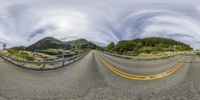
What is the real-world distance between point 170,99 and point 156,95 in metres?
0.68

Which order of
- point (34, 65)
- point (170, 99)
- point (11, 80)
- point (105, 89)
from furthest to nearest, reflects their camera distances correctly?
point (34, 65) → point (11, 80) → point (105, 89) → point (170, 99)

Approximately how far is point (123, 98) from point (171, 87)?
4.23m

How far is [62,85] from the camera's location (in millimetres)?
12734

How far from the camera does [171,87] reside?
46.8ft

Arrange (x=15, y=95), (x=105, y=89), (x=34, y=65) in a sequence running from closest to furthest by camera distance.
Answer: (x=15, y=95)
(x=105, y=89)
(x=34, y=65)

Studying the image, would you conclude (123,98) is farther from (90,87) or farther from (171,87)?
(171,87)

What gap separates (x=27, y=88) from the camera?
11492 millimetres

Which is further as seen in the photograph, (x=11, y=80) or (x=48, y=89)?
(x=11, y=80)

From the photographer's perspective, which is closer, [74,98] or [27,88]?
[74,98]

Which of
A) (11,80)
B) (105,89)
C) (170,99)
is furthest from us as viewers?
(11,80)

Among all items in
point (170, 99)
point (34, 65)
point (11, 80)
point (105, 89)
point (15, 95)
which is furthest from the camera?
point (34, 65)

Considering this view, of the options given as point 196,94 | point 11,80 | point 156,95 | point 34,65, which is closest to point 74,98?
point 156,95

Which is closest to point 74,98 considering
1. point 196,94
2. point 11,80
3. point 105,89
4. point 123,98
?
point 123,98

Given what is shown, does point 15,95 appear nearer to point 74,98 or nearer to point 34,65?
point 74,98
